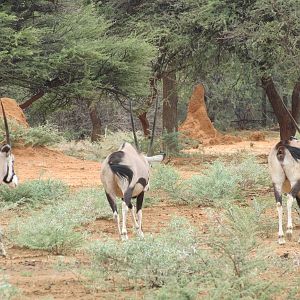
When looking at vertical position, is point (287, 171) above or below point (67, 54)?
below

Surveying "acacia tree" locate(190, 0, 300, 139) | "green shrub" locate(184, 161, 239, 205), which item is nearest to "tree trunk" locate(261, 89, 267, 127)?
"acacia tree" locate(190, 0, 300, 139)

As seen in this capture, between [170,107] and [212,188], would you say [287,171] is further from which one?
[170,107]

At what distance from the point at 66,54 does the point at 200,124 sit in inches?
590

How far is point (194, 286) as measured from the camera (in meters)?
6.40

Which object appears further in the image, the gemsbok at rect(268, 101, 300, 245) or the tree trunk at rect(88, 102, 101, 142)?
the tree trunk at rect(88, 102, 101, 142)

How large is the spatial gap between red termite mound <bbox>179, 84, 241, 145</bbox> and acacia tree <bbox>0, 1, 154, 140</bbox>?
38.1 ft

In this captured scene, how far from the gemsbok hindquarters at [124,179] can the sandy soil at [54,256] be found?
0.47 metres

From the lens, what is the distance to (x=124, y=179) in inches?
401

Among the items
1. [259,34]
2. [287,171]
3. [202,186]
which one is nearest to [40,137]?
[259,34]

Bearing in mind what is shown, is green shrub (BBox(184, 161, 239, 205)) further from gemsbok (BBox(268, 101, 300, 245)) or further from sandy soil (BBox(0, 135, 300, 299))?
gemsbok (BBox(268, 101, 300, 245))

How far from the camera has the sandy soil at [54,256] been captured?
7172mm

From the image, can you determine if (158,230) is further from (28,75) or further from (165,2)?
(165,2)

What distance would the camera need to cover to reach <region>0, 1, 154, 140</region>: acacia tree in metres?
18.0

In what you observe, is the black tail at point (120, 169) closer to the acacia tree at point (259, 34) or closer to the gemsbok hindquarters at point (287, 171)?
the gemsbok hindquarters at point (287, 171)
